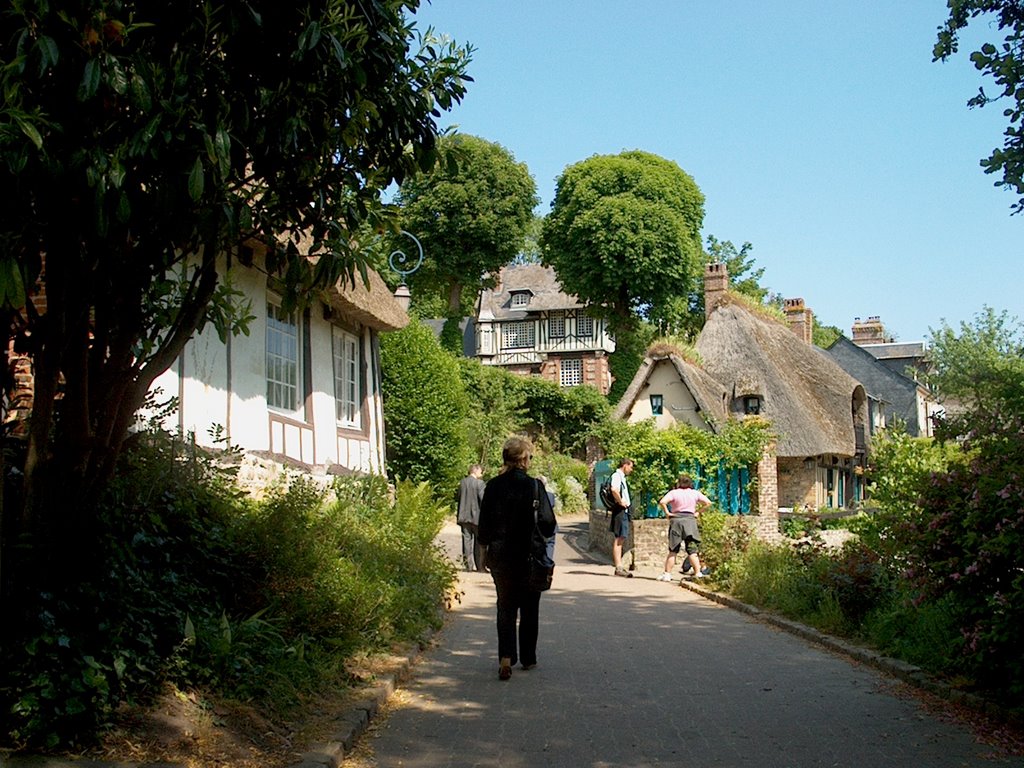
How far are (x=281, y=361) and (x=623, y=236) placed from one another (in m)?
32.7

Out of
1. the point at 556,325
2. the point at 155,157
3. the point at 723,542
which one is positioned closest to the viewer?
the point at 155,157

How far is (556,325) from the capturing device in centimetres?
6334

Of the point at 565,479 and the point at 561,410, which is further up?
the point at 561,410

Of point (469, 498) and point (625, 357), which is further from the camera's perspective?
point (625, 357)

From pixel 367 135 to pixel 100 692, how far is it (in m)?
3.63

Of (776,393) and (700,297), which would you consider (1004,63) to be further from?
(700,297)

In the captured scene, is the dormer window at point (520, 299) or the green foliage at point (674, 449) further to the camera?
the dormer window at point (520, 299)

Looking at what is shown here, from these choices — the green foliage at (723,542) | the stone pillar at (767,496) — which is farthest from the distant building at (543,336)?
the green foliage at (723,542)

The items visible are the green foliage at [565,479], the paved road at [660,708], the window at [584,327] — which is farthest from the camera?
the window at [584,327]

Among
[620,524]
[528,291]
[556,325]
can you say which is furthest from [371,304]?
[528,291]

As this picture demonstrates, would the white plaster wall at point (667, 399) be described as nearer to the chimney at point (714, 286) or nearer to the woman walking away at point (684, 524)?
the chimney at point (714, 286)

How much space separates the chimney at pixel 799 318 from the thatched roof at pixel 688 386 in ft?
37.1

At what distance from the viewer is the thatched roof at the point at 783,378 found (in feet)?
107

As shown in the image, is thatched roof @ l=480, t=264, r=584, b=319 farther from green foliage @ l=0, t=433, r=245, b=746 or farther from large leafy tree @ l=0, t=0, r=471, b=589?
large leafy tree @ l=0, t=0, r=471, b=589
